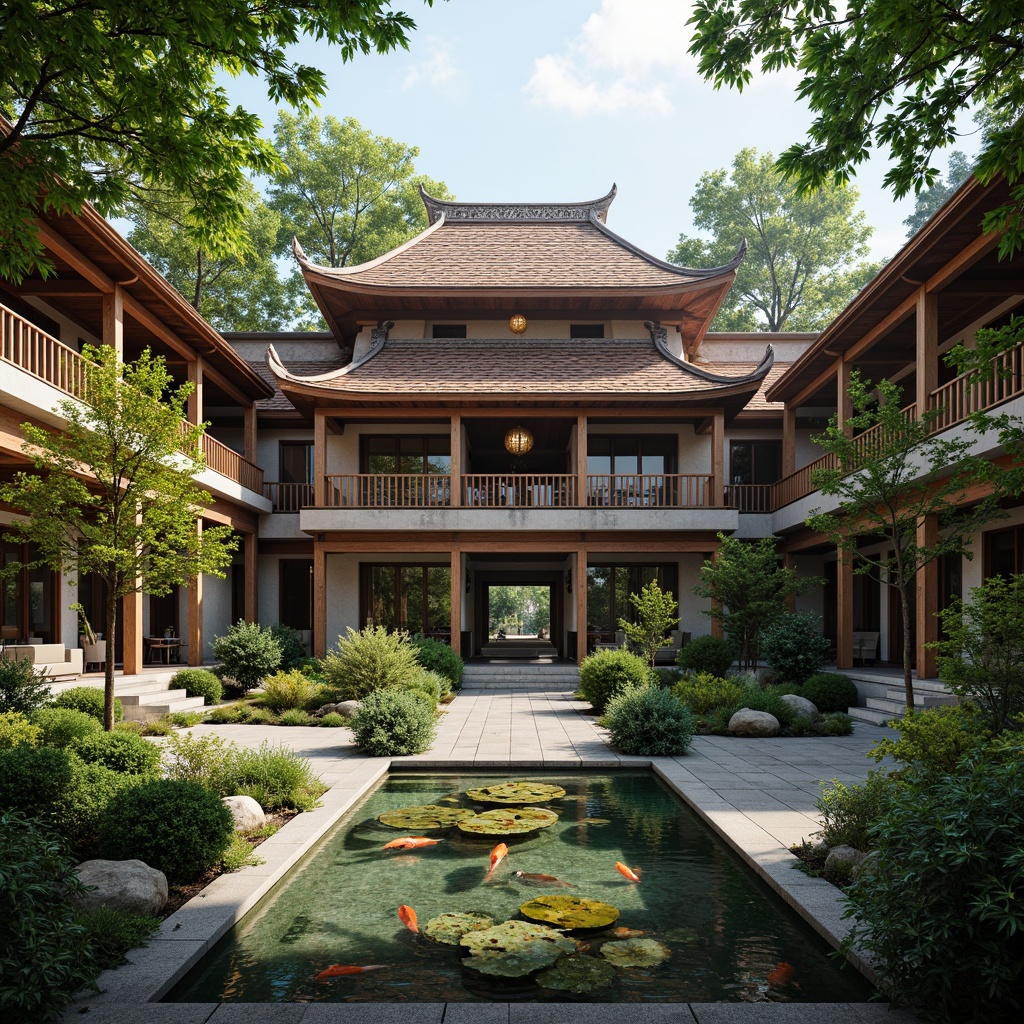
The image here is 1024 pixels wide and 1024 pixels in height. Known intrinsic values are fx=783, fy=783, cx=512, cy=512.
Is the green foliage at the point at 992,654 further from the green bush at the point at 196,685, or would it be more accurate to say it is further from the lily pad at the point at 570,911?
the green bush at the point at 196,685

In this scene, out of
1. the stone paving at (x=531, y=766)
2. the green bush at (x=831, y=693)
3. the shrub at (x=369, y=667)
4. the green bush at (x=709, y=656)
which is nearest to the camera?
the stone paving at (x=531, y=766)

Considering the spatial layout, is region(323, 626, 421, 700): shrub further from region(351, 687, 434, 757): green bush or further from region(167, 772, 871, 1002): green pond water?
region(167, 772, 871, 1002): green pond water

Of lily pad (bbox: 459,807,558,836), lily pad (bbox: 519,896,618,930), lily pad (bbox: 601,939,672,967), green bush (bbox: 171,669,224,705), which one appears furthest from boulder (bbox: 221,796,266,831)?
green bush (bbox: 171,669,224,705)

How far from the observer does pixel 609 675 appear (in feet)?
41.9

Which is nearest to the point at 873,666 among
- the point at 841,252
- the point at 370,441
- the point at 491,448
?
the point at 491,448

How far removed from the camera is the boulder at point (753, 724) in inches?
445

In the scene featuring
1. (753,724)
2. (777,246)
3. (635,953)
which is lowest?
(753,724)

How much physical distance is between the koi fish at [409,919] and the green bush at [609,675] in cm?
785

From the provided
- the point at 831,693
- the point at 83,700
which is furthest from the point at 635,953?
the point at 831,693

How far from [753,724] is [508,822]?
5736mm

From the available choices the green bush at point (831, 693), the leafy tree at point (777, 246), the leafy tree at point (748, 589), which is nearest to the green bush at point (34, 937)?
the green bush at point (831, 693)

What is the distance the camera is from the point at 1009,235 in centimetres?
537

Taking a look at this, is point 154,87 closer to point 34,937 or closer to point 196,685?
point 34,937

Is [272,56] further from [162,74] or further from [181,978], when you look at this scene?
[181,978]
